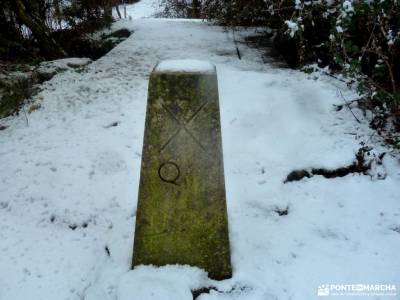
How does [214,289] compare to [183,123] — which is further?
[214,289]

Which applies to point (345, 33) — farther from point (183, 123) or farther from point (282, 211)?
point (183, 123)

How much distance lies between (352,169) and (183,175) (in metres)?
1.83

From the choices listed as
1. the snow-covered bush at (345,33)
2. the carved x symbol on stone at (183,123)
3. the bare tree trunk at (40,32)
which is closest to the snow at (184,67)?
the carved x symbol on stone at (183,123)

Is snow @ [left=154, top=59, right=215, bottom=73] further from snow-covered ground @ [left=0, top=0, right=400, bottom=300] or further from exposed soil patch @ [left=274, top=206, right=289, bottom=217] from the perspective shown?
exposed soil patch @ [left=274, top=206, right=289, bottom=217]

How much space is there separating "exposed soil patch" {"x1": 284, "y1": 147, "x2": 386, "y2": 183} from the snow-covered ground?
0.18ft

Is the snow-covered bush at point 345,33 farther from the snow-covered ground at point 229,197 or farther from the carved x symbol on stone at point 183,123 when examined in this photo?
the carved x symbol on stone at point 183,123

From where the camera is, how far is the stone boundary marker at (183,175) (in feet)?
6.13

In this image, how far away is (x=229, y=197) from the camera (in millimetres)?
2977

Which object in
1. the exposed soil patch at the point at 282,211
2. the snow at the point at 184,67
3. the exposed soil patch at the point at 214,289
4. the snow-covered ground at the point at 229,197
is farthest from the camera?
the exposed soil patch at the point at 282,211

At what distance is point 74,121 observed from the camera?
415 cm

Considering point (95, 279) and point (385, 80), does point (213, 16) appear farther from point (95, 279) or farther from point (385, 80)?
point (95, 279)

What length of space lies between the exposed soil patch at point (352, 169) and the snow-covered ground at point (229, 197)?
54 millimetres

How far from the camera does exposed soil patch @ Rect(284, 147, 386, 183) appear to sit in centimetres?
306

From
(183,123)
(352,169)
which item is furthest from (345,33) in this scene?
(183,123)
